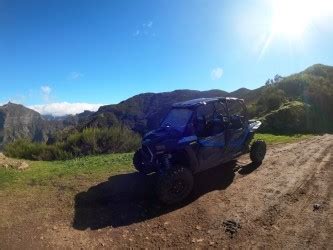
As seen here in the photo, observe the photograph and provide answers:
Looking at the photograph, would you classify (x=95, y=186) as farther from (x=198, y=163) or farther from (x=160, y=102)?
(x=160, y=102)

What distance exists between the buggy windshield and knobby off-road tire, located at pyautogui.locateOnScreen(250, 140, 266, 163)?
264cm

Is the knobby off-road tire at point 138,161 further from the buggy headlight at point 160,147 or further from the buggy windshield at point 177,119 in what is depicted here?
the buggy headlight at point 160,147

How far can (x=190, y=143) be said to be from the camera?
7.99 meters

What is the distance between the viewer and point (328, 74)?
2895 cm

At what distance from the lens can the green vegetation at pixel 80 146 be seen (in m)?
15.0

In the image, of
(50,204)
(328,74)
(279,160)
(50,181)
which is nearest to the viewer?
(50,204)

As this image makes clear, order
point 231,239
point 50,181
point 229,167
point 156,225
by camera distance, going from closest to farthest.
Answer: point 231,239 < point 156,225 < point 50,181 < point 229,167

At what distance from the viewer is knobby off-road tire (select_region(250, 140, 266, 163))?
1010cm

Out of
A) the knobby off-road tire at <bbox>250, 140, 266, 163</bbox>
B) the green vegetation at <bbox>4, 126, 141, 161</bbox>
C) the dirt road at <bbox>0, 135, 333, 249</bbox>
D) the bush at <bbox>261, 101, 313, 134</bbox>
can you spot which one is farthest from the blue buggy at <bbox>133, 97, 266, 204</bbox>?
the bush at <bbox>261, 101, 313, 134</bbox>

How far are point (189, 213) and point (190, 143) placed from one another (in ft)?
5.82

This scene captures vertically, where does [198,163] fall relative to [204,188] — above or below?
above

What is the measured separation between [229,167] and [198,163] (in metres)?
1.95

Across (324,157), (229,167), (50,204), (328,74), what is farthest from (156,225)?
(328,74)

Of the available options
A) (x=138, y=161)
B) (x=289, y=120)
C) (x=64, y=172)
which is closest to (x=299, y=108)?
(x=289, y=120)
